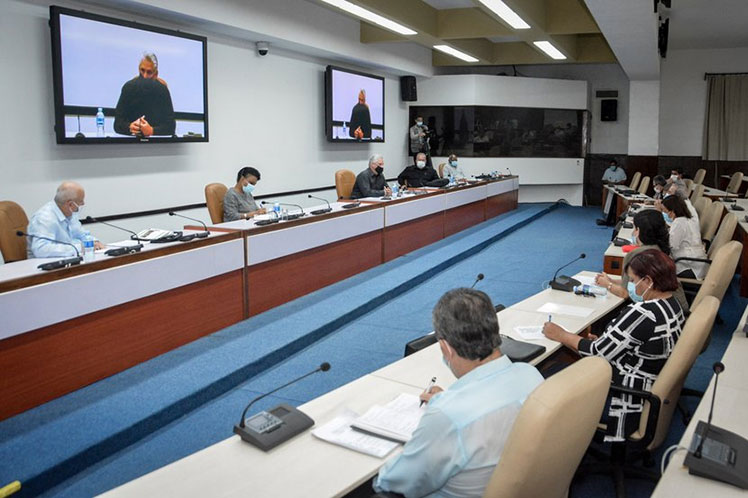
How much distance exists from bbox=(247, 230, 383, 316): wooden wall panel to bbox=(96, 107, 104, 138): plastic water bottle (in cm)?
216

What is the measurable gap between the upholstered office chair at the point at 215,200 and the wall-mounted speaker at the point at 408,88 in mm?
6874

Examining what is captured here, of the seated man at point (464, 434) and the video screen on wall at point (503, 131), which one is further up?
the video screen on wall at point (503, 131)

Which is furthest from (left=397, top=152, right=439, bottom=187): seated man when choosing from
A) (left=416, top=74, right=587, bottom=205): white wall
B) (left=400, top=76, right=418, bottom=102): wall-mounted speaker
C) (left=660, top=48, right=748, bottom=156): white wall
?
(left=660, top=48, right=748, bottom=156): white wall

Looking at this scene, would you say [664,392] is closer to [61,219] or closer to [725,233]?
[725,233]

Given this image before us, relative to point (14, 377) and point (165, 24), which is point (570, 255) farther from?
point (14, 377)

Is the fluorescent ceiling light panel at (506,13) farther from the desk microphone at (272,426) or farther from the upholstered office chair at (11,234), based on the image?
the desk microphone at (272,426)

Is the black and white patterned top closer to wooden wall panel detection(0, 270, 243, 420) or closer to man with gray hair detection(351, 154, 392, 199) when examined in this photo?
wooden wall panel detection(0, 270, 243, 420)

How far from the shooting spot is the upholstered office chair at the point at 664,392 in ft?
8.35

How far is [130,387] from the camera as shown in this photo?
3.69 m

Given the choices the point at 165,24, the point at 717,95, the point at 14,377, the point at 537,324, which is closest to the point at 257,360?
the point at 14,377

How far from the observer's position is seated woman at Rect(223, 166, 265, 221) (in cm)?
629

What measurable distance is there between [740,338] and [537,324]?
3.02 feet

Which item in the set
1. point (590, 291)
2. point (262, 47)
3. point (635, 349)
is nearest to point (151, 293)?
point (590, 291)

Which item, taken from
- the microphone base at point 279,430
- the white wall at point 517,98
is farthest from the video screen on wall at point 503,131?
the microphone base at point 279,430
